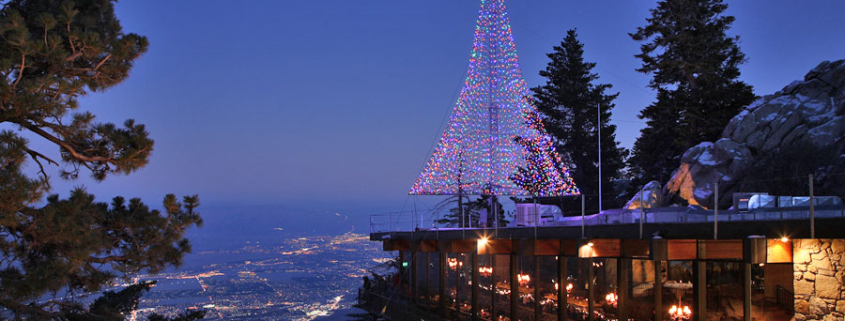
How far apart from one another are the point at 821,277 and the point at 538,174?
54.1 ft

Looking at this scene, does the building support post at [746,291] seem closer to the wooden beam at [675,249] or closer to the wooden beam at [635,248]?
the wooden beam at [675,249]

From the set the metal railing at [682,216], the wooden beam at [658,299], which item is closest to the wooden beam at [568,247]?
the metal railing at [682,216]

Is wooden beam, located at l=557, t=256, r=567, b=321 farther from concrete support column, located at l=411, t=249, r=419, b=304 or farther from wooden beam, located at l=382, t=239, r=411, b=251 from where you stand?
concrete support column, located at l=411, t=249, r=419, b=304

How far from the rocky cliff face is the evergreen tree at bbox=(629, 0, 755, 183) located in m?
3.94

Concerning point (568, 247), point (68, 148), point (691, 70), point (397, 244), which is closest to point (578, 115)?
point (691, 70)

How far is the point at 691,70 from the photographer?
27.4 m

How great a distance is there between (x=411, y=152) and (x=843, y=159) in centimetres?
6242

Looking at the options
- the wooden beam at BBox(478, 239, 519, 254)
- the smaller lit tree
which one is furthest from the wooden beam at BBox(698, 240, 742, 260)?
the smaller lit tree

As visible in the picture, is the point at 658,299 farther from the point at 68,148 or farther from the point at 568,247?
the point at 68,148

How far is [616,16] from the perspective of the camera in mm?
33406

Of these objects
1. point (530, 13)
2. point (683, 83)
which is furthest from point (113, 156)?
point (683, 83)

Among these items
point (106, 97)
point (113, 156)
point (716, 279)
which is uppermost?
point (106, 97)

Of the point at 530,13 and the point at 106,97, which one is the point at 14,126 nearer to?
the point at 106,97

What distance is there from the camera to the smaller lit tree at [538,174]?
24.3 metres
